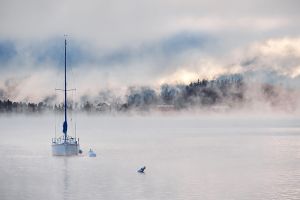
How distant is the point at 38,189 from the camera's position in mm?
60875

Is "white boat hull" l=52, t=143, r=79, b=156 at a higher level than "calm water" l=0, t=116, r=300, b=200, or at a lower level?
Result: higher

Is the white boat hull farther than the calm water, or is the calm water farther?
the white boat hull

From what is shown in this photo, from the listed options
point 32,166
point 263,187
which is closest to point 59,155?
point 32,166

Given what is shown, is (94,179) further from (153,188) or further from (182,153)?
(182,153)

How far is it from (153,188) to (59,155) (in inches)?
1332

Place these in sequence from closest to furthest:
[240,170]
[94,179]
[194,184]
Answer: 1. [194,184]
2. [94,179]
3. [240,170]

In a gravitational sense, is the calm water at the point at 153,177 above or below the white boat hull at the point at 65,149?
below

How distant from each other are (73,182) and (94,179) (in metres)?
2.53

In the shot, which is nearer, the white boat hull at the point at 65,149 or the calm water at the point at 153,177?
the calm water at the point at 153,177

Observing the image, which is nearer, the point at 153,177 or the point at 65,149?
the point at 153,177

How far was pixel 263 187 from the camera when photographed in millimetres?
61031

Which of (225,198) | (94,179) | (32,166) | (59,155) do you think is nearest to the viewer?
(225,198)

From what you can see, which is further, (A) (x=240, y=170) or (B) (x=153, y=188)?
(A) (x=240, y=170)

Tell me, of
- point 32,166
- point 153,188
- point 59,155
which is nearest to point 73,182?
point 153,188
